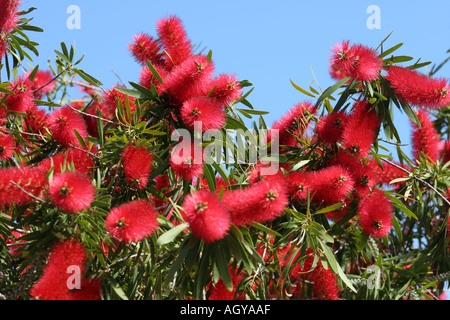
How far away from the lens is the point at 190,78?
2.33 metres

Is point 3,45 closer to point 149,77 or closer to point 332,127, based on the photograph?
point 149,77

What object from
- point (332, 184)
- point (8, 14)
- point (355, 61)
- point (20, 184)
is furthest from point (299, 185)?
point (8, 14)

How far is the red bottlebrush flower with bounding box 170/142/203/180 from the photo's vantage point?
85.8 inches

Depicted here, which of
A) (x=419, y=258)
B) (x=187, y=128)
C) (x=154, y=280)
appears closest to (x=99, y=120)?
(x=187, y=128)

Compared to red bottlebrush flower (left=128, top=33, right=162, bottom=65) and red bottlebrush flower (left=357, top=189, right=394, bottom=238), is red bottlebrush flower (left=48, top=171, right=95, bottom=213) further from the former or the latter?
red bottlebrush flower (left=357, top=189, right=394, bottom=238)

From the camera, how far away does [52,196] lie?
1901mm

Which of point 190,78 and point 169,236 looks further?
point 190,78

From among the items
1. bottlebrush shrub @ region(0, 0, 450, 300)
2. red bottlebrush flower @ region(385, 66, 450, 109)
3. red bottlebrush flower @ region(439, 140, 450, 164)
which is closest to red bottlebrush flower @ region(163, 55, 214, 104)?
bottlebrush shrub @ region(0, 0, 450, 300)

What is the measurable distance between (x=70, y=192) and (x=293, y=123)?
118 centimetres

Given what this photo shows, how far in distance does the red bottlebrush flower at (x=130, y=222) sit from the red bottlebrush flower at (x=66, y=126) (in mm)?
654

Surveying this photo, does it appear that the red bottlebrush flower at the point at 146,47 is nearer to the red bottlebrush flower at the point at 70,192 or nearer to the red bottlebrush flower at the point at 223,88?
the red bottlebrush flower at the point at 223,88

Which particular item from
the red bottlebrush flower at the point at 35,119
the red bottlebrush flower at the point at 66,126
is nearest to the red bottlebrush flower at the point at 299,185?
the red bottlebrush flower at the point at 66,126
